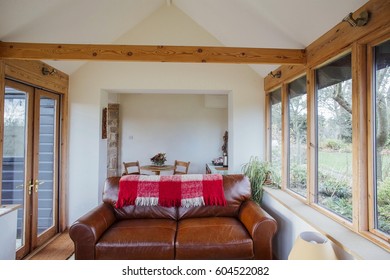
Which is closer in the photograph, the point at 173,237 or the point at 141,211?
the point at 173,237

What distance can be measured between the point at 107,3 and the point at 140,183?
7.02ft

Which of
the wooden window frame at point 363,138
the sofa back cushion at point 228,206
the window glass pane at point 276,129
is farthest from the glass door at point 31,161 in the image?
the wooden window frame at point 363,138

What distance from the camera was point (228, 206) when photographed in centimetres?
251

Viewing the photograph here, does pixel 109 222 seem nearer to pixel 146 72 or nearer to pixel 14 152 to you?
pixel 14 152

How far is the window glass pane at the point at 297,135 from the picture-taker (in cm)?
240

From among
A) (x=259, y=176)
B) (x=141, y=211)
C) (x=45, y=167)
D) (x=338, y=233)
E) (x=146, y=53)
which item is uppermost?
(x=146, y=53)

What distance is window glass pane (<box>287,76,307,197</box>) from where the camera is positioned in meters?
2.40

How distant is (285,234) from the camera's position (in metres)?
2.23

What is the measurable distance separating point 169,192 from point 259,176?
128 centimetres

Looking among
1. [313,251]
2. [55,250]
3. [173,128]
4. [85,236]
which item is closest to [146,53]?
[85,236]

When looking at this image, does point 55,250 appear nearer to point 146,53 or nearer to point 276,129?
point 146,53

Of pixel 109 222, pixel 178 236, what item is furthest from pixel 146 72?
pixel 178 236

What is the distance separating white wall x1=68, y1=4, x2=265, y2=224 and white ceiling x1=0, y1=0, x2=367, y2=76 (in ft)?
0.66

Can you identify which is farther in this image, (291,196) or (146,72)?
(146,72)
